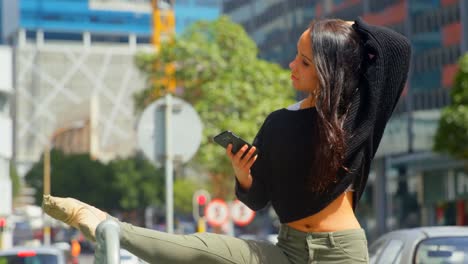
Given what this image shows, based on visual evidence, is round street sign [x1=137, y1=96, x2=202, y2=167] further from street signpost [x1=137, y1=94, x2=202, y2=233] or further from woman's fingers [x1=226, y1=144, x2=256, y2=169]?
woman's fingers [x1=226, y1=144, x2=256, y2=169]

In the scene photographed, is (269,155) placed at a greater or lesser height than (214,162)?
greater

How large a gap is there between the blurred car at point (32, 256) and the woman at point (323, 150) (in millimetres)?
13707

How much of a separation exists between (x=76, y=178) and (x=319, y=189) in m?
114

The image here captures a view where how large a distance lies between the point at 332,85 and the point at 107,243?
2.89 ft

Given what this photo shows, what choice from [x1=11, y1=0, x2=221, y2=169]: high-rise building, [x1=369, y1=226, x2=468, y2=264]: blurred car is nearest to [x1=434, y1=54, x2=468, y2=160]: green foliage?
[x1=369, y1=226, x2=468, y2=264]: blurred car

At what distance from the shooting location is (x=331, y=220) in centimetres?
363

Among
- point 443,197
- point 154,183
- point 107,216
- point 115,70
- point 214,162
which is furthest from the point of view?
point 115,70

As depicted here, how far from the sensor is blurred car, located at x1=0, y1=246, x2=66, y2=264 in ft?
56.1

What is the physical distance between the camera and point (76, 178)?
116 m

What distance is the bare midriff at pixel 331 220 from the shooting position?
3.61 metres

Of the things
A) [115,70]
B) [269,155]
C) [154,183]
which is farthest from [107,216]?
[115,70]

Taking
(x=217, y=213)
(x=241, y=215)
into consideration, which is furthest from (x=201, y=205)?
(x=241, y=215)

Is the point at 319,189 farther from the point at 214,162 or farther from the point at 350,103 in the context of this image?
the point at 214,162

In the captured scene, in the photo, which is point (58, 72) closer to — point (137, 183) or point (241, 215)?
point (137, 183)
